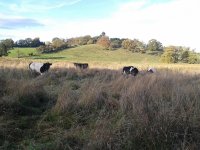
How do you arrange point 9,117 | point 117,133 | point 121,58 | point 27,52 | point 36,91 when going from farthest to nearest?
point 121,58
point 27,52
point 36,91
point 9,117
point 117,133

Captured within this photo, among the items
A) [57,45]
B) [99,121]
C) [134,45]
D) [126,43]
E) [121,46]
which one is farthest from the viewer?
[121,46]

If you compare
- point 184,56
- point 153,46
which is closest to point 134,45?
point 153,46

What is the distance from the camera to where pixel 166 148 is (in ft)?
16.0

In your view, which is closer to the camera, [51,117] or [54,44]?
[51,117]

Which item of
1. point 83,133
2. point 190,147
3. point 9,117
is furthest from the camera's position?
point 9,117

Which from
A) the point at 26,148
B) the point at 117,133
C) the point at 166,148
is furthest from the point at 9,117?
the point at 166,148

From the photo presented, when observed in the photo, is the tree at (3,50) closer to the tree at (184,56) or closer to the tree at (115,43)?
the tree at (115,43)

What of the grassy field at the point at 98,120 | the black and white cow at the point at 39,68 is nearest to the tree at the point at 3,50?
the black and white cow at the point at 39,68

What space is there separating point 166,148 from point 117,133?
80cm

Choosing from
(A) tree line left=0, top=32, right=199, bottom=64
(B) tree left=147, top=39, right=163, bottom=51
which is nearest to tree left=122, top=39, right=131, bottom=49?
(A) tree line left=0, top=32, right=199, bottom=64

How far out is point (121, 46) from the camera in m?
89.0

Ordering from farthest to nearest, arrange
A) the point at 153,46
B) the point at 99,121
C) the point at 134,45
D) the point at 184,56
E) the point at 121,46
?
the point at 153,46 < the point at 121,46 < the point at 134,45 < the point at 184,56 < the point at 99,121

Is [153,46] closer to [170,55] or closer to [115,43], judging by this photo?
[115,43]

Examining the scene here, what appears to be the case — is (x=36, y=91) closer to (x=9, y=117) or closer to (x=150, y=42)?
(x=9, y=117)
